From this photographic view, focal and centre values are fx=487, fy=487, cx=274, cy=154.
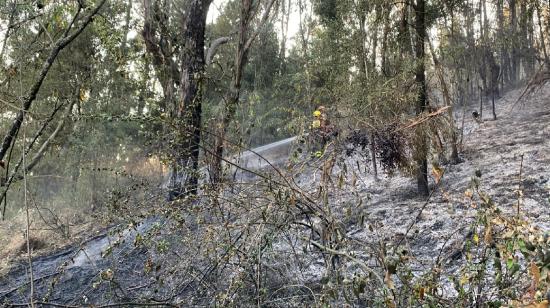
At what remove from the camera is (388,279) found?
6.49 ft

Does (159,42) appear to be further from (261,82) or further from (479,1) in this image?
(261,82)

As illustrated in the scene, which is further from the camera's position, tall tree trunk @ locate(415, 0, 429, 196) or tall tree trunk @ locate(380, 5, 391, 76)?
tall tree trunk @ locate(380, 5, 391, 76)

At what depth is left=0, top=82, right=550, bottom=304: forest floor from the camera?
4211mm

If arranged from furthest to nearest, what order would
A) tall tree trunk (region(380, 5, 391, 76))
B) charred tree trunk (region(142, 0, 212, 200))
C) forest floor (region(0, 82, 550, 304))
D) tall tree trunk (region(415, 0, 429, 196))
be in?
charred tree trunk (region(142, 0, 212, 200)) → tall tree trunk (region(380, 5, 391, 76)) → tall tree trunk (region(415, 0, 429, 196)) → forest floor (region(0, 82, 550, 304))

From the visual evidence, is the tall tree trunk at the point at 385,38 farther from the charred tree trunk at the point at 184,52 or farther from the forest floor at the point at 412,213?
the charred tree trunk at the point at 184,52

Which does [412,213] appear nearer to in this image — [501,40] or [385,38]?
[385,38]

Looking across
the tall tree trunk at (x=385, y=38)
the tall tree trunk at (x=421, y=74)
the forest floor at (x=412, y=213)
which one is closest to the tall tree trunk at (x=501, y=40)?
the forest floor at (x=412, y=213)

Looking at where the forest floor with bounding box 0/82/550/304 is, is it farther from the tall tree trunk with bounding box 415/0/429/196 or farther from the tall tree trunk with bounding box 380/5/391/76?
the tall tree trunk with bounding box 380/5/391/76

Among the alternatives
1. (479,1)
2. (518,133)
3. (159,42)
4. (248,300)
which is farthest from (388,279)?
(479,1)

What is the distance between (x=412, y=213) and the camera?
249 inches

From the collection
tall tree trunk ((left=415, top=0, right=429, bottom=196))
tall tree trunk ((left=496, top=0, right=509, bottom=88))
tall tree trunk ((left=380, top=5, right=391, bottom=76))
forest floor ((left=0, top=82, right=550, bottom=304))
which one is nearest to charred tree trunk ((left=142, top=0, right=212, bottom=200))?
forest floor ((left=0, top=82, right=550, bottom=304))

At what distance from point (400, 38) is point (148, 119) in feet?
17.1

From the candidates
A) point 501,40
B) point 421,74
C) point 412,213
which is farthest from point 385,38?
point 501,40

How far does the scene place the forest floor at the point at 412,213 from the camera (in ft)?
13.8
